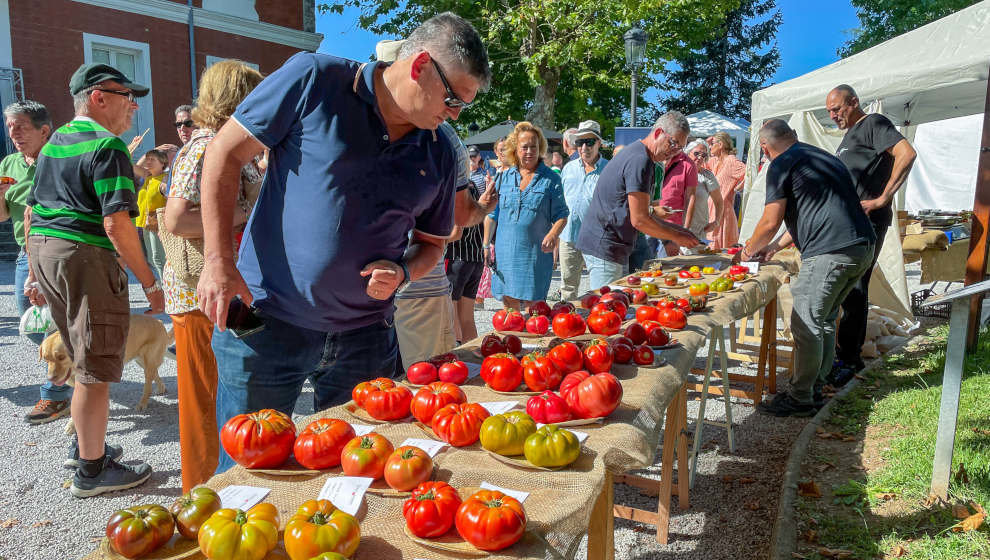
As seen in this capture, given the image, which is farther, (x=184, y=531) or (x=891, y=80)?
(x=891, y=80)

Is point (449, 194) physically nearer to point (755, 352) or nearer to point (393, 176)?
point (393, 176)

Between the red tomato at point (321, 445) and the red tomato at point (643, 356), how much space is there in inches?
53.8

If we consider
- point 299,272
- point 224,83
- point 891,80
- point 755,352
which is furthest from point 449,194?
point 891,80

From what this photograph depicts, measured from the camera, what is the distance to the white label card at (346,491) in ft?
4.88

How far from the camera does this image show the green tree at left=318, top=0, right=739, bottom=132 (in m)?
17.4

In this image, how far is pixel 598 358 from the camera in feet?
8.03

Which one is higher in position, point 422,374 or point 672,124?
point 672,124

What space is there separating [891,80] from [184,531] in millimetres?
8160

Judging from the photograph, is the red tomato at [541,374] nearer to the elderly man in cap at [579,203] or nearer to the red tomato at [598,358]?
the red tomato at [598,358]

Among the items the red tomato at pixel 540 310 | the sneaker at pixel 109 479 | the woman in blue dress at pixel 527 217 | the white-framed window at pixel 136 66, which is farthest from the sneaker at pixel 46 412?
the white-framed window at pixel 136 66

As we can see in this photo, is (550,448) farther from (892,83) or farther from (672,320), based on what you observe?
(892,83)

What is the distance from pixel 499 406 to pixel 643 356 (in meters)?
0.81

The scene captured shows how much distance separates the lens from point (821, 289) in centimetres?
486

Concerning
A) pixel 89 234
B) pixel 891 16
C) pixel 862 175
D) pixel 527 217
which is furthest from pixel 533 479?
pixel 891 16
